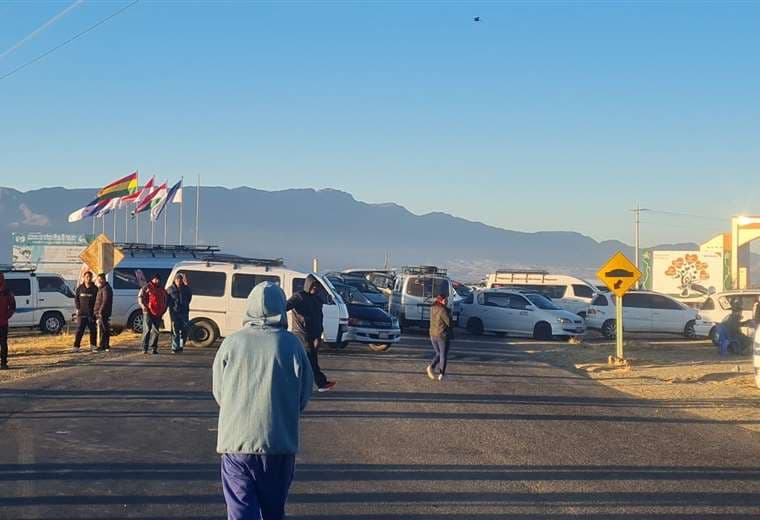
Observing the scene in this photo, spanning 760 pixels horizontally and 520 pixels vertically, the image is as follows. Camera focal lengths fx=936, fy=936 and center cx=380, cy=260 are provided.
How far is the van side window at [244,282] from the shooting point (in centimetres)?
2205

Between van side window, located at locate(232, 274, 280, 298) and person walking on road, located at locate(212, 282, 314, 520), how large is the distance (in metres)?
16.6

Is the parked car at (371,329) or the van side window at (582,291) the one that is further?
the van side window at (582,291)

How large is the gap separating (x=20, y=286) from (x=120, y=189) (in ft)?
39.9

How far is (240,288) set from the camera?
2208 centimetres

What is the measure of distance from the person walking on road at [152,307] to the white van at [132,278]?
18.3ft

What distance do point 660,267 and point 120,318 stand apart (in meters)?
29.3

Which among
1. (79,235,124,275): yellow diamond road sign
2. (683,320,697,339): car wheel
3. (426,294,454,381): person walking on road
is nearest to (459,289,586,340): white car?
(683,320,697,339): car wheel

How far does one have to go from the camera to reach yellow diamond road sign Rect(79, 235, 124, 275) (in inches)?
863

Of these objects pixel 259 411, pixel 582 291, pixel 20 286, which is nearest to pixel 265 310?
pixel 259 411

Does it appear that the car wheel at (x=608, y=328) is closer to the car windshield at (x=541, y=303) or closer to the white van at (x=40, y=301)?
the car windshield at (x=541, y=303)

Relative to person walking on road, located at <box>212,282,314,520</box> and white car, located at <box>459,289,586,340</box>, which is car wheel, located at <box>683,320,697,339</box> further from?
person walking on road, located at <box>212,282,314,520</box>

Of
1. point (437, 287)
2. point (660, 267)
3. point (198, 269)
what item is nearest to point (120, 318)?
point (198, 269)

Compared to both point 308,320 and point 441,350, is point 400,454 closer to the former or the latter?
point 308,320

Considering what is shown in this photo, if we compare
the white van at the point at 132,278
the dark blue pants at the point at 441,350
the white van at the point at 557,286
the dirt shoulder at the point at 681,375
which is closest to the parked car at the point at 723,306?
the dirt shoulder at the point at 681,375
